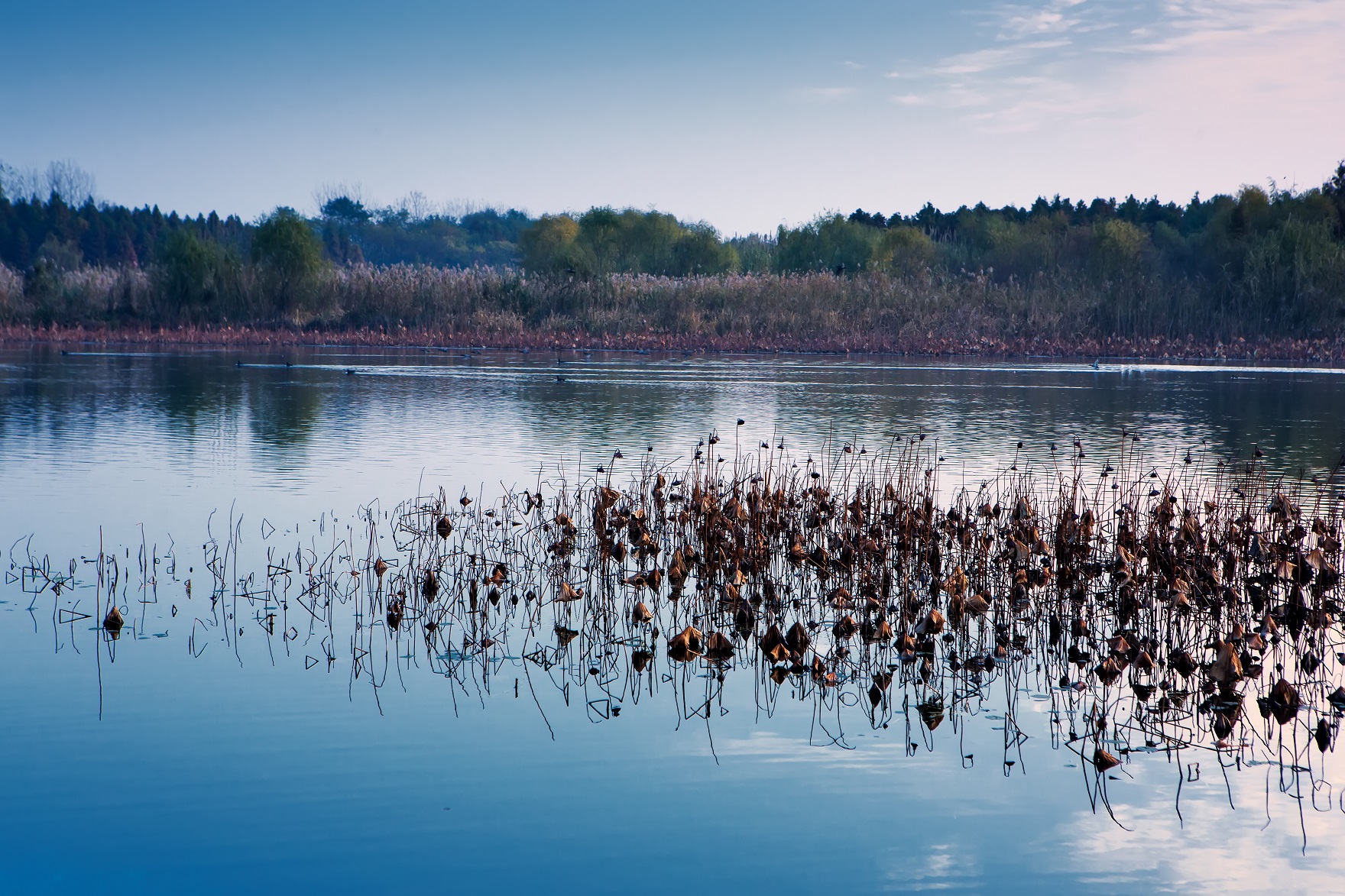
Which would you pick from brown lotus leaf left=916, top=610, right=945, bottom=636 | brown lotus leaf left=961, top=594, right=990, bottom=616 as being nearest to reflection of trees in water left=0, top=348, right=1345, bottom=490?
brown lotus leaf left=961, top=594, right=990, bottom=616

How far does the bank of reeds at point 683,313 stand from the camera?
129 ft

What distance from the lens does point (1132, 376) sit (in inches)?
1185

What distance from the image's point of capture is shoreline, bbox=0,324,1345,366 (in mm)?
38000

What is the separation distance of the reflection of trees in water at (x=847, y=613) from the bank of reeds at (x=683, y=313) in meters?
29.3

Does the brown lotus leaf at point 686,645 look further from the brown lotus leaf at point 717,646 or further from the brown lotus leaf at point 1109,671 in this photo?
the brown lotus leaf at point 1109,671

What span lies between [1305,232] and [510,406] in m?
29.2

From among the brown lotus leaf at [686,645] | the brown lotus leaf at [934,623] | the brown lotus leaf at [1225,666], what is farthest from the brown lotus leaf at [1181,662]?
the brown lotus leaf at [686,645]

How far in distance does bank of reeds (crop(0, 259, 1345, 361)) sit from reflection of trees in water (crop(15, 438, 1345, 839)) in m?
29.3

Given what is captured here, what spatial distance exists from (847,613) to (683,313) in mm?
33950

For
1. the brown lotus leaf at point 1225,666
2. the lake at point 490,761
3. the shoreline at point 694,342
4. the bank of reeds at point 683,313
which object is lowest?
the lake at point 490,761

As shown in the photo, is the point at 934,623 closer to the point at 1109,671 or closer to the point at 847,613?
the point at 1109,671

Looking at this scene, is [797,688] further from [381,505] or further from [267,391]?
[267,391]

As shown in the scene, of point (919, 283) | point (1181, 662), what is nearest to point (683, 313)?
point (919, 283)

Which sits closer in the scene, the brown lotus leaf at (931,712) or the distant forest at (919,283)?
the brown lotus leaf at (931,712)
